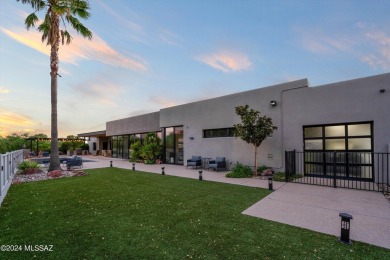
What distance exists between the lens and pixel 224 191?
7285 mm

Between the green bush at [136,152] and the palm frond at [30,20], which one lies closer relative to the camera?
the palm frond at [30,20]

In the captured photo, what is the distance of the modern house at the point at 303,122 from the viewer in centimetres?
820

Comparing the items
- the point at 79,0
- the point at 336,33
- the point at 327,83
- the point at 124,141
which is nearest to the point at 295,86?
the point at 327,83

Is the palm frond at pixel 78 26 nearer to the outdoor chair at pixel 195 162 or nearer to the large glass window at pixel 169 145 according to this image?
the large glass window at pixel 169 145

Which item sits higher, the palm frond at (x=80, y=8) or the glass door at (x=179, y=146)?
the palm frond at (x=80, y=8)

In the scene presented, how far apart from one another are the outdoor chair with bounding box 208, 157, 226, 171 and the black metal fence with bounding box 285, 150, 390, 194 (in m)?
4.23

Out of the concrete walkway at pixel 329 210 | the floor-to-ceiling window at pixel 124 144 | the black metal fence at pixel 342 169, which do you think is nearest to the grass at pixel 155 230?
the concrete walkway at pixel 329 210

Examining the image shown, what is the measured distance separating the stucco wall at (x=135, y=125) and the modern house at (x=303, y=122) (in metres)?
4.11

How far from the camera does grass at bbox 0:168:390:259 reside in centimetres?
313

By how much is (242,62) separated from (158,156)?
10.8 metres

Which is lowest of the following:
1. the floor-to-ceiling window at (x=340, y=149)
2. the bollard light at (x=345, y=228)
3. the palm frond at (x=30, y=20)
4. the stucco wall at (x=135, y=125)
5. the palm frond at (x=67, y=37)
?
the bollard light at (x=345, y=228)

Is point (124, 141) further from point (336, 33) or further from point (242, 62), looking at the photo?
point (336, 33)

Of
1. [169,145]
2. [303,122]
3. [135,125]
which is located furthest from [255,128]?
[135,125]

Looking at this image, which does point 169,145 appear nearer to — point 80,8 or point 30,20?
→ point 80,8
